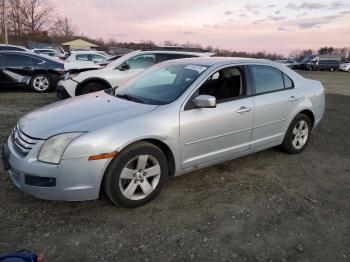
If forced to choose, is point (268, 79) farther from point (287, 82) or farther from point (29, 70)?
point (29, 70)

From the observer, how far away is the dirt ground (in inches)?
124

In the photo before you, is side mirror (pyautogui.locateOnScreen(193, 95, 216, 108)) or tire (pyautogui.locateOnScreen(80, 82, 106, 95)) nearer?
side mirror (pyautogui.locateOnScreen(193, 95, 216, 108))

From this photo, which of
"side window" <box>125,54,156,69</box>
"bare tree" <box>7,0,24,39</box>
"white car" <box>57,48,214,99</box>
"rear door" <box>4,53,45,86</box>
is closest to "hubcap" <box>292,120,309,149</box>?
"white car" <box>57,48,214,99</box>

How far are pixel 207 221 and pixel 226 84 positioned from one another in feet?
6.25

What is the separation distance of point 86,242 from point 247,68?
120 inches

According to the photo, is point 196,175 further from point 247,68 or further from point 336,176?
point 336,176

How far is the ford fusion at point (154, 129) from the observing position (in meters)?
3.44

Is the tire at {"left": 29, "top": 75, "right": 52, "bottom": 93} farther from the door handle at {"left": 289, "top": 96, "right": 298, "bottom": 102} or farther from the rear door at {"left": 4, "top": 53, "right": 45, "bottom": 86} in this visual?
the door handle at {"left": 289, "top": 96, "right": 298, "bottom": 102}

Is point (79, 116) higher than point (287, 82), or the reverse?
point (287, 82)

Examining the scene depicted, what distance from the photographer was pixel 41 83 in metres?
11.7

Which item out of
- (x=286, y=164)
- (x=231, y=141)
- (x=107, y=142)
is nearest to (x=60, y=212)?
(x=107, y=142)

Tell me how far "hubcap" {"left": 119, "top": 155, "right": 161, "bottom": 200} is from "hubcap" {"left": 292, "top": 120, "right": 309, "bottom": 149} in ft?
8.80

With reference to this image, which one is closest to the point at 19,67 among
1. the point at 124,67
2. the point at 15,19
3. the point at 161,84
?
the point at 124,67

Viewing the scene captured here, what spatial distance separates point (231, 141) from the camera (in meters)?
4.59
